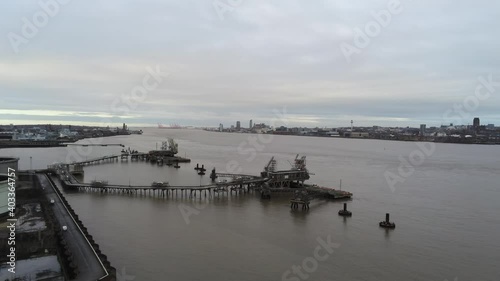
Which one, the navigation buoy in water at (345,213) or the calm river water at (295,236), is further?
the navigation buoy in water at (345,213)

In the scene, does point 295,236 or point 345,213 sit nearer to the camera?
point 295,236

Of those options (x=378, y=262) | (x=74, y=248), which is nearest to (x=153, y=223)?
(x=74, y=248)

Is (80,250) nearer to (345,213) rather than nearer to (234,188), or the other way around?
(345,213)

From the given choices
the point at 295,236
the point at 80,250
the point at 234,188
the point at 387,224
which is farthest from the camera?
the point at 234,188

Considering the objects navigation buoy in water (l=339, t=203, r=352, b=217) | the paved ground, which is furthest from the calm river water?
the paved ground

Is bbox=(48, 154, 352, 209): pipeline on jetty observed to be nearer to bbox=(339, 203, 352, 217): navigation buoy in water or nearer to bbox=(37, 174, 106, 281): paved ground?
bbox=(339, 203, 352, 217): navigation buoy in water

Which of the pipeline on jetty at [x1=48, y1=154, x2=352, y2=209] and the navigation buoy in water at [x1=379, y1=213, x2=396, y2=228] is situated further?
the pipeline on jetty at [x1=48, y1=154, x2=352, y2=209]

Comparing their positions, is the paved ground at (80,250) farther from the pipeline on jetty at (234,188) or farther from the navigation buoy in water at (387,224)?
the navigation buoy in water at (387,224)

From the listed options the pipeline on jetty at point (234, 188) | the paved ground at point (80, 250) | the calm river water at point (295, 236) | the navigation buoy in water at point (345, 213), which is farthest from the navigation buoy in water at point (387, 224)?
the paved ground at point (80, 250)

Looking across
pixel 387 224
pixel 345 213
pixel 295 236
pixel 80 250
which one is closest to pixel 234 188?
pixel 345 213
